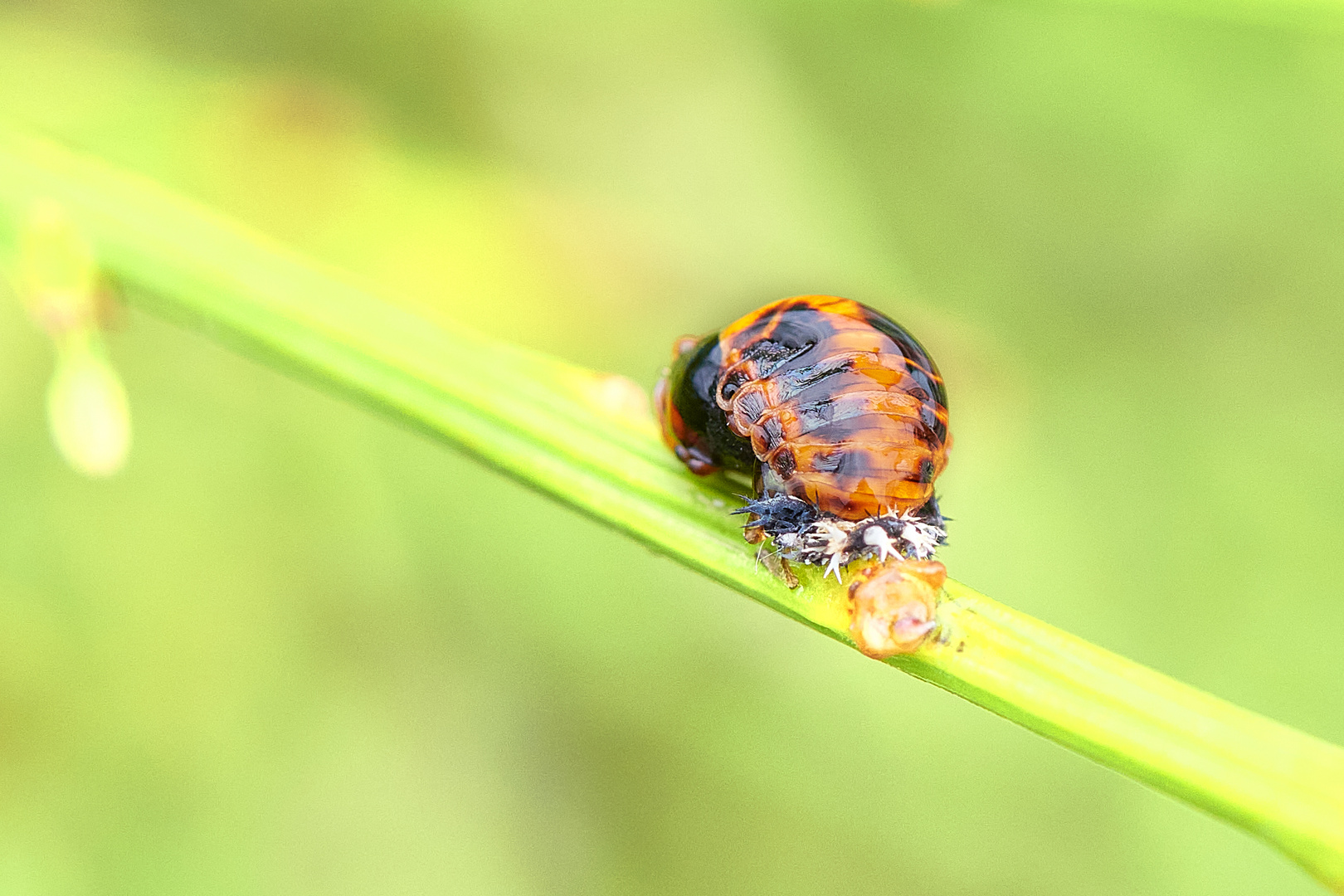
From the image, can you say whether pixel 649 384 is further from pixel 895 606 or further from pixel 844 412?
pixel 895 606

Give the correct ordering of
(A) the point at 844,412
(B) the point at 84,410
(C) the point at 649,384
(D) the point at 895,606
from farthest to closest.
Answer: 1. (C) the point at 649,384
2. (B) the point at 84,410
3. (A) the point at 844,412
4. (D) the point at 895,606

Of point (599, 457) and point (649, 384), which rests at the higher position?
point (599, 457)

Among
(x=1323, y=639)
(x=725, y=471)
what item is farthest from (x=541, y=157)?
(x=1323, y=639)

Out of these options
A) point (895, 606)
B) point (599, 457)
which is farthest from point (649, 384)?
point (895, 606)

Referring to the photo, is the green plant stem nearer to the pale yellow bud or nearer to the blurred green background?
the pale yellow bud

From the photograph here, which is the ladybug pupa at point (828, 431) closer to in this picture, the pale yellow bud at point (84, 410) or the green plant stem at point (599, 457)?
the green plant stem at point (599, 457)

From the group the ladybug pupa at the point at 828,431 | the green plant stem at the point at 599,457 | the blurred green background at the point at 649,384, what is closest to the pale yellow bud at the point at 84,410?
the green plant stem at the point at 599,457
